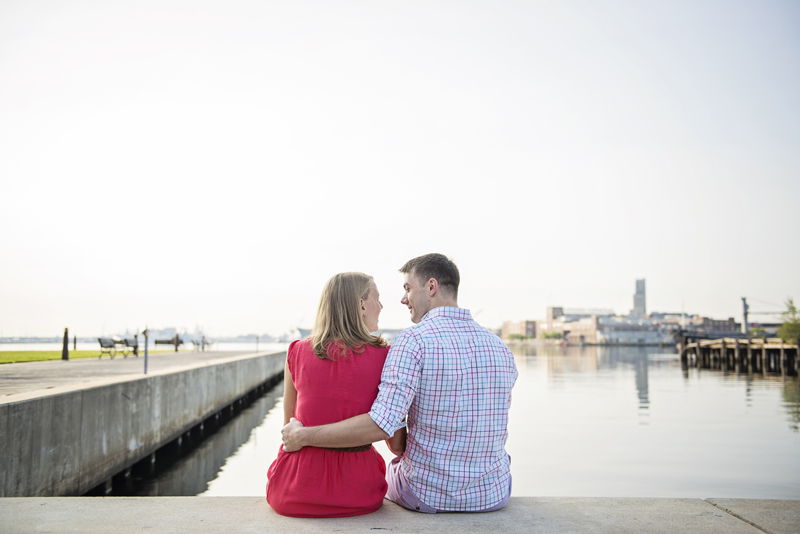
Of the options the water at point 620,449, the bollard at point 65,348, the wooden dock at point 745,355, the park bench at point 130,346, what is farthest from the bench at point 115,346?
the wooden dock at point 745,355

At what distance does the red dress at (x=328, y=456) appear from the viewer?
3.27 meters

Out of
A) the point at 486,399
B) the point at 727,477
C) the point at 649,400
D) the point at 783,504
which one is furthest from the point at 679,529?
the point at 649,400

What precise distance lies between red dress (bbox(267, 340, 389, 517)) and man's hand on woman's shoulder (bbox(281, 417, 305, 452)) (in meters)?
0.05

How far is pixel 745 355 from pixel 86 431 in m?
63.3

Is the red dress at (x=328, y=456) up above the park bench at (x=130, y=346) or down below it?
above

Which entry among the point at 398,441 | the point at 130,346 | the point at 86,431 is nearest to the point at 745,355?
the point at 130,346

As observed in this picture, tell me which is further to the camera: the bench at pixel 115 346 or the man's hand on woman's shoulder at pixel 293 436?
the bench at pixel 115 346

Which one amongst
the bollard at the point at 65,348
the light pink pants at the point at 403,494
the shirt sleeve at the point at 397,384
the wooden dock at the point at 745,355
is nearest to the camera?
the shirt sleeve at the point at 397,384

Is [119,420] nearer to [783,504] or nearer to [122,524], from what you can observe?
[122,524]

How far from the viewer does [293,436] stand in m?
3.24

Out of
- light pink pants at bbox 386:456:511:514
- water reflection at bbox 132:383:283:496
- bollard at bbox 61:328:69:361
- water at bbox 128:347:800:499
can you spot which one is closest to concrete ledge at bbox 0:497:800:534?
light pink pants at bbox 386:456:511:514

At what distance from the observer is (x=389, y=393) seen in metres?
3.21

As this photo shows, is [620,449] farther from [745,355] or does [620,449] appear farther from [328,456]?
[745,355]

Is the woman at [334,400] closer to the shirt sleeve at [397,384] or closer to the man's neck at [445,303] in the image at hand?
the shirt sleeve at [397,384]
